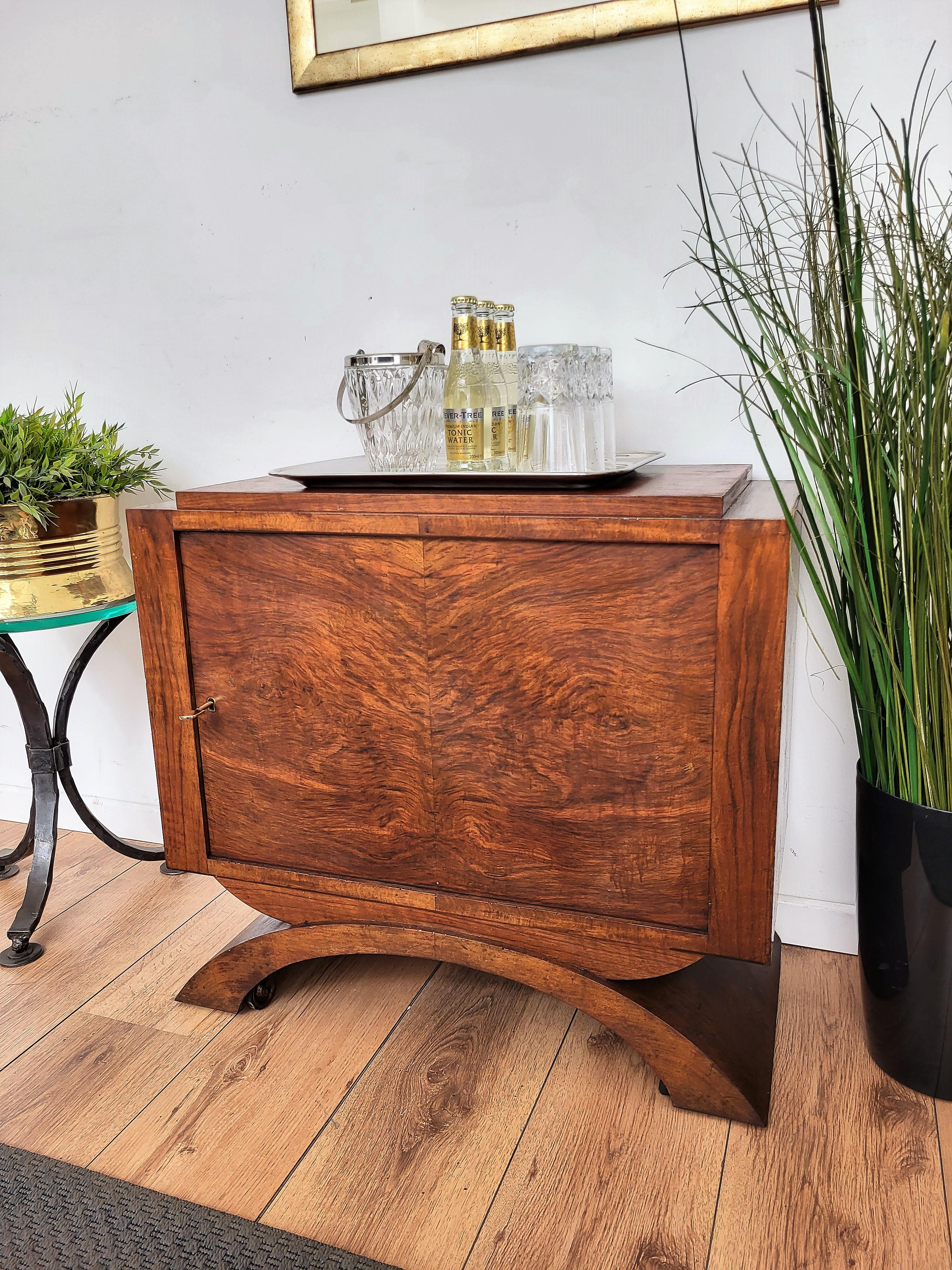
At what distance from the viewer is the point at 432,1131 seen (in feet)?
3.61

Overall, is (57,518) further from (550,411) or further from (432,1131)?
(432,1131)

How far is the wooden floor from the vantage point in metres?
0.96

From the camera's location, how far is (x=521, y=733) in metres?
1.06

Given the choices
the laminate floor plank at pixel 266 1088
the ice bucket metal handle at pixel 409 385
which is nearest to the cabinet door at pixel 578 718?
the ice bucket metal handle at pixel 409 385

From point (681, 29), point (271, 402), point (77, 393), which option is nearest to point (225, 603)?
point (271, 402)

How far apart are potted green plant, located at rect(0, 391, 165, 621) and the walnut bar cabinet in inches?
11.1

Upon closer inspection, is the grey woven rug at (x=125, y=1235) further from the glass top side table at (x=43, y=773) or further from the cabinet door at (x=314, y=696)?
the glass top side table at (x=43, y=773)

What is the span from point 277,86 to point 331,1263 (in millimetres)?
1557

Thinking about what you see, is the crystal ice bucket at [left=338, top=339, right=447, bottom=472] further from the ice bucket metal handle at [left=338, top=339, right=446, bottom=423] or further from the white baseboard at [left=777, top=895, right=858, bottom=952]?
the white baseboard at [left=777, top=895, right=858, bottom=952]

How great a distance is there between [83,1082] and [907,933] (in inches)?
40.6

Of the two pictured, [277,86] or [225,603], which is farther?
[277,86]

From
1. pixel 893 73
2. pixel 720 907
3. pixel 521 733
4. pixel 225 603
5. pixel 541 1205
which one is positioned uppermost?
pixel 893 73

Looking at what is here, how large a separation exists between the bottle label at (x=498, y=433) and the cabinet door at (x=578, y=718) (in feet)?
0.55

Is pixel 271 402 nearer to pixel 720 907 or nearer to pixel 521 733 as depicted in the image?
pixel 521 733
